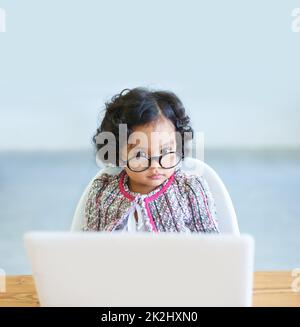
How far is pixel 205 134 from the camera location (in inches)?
176

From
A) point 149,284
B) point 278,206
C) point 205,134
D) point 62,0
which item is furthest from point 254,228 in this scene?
point 149,284

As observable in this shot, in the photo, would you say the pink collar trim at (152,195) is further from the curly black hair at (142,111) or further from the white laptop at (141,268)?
the white laptop at (141,268)

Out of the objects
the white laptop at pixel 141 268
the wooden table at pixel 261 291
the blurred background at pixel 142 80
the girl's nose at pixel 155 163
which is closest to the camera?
the white laptop at pixel 141 268

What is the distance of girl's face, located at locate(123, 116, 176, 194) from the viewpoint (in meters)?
1.31

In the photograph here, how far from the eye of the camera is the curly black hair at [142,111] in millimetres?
1382

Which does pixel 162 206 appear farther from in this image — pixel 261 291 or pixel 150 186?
pixel 261 291

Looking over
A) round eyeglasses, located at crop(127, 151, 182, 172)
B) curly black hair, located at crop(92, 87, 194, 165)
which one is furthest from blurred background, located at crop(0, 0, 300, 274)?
round eyeglasses, located at crop(127, 151, 182, 172)

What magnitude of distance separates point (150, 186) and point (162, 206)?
2.6 inches

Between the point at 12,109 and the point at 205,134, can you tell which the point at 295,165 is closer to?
the point at 205,134

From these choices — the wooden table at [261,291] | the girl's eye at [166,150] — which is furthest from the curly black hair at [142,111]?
the wooden table at [261,291]

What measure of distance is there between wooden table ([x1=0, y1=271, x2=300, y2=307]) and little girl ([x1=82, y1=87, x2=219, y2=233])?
8.1 inches

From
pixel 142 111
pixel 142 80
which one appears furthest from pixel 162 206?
pixel 142 80

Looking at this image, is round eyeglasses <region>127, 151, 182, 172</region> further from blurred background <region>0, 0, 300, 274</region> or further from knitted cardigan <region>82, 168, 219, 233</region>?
blurred background <region>0, 0, 300, 274</region>

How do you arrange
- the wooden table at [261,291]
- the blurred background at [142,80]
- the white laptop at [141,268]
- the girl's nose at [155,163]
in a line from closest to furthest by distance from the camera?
the white laptop at [141,268]
the wooden table at [261,291]
the girl's nose at [155,163]
the blurred background at [142,80]
